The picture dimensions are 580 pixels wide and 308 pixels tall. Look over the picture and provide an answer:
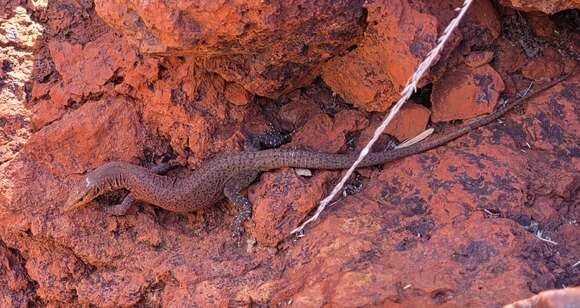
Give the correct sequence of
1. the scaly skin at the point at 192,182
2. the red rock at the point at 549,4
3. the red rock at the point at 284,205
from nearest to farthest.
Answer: the red rock at the point at 549,4 → the red rock at the point at 284,205 → the scaly skin at the point at 192,182

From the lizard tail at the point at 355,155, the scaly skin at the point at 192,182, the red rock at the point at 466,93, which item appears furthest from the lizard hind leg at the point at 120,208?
the red rock at the point at 466,93

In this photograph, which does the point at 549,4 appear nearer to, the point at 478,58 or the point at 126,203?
the point at 478,58

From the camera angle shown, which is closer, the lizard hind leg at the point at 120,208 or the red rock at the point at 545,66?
the red rock at the point at 545,66

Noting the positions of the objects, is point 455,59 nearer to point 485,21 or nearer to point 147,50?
point 485,21

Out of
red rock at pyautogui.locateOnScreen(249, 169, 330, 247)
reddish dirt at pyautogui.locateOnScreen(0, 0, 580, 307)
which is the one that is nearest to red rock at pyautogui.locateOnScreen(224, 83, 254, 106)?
reddish dirt at pyautogui.locateOnScreen(0, 0, 580, 307)

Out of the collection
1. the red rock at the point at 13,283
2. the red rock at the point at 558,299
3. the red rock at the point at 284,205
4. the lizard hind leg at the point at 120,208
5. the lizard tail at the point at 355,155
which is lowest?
the red rock at the point at 13,283

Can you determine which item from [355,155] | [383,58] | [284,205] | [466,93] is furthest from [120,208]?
[466,93]

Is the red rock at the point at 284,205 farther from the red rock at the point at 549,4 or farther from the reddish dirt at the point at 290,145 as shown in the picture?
the red rock at the point at 549,4
